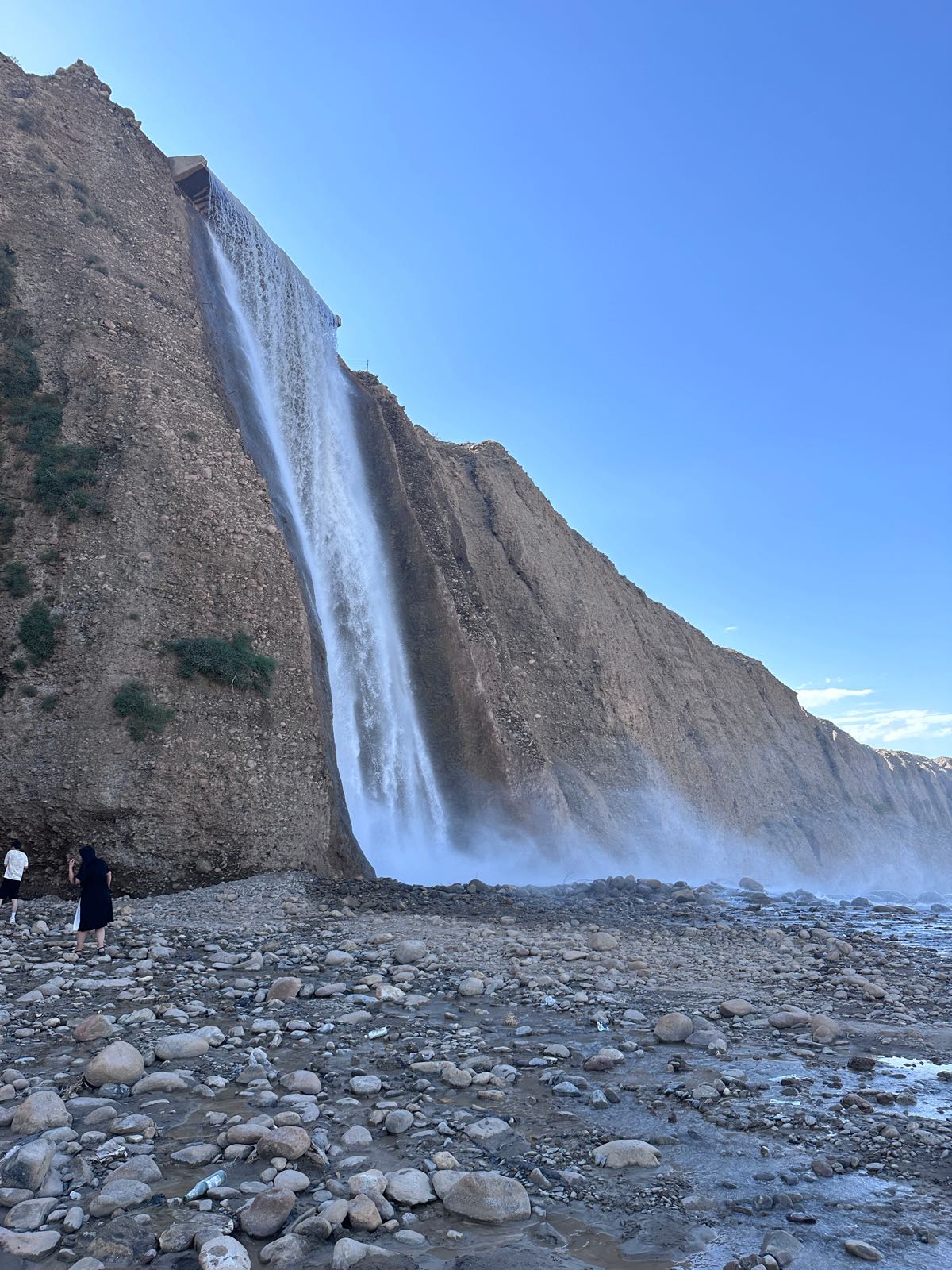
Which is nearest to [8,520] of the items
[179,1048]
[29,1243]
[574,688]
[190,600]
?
[190,600]

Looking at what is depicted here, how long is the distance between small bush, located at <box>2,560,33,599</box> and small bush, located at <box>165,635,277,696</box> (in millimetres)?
2693

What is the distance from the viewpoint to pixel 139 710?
46.6 ft

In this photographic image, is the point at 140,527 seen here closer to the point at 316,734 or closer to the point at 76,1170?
the point at 316,734

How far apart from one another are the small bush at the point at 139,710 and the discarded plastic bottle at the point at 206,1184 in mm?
10978

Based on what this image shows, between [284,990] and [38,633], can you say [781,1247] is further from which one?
[38,633]

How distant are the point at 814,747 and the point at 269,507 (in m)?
46.1

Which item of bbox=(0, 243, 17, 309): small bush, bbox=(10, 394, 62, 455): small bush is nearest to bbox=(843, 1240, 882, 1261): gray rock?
bbox=(10, 394, 62, 455): small bush

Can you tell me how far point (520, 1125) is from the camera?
501cm

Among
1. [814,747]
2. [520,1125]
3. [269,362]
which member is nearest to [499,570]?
[269,362]

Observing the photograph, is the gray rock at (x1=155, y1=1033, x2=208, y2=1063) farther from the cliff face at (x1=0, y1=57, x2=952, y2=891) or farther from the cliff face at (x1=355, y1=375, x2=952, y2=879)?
the cliff face at (x1=355, y1=375, x2=952, y2=879)

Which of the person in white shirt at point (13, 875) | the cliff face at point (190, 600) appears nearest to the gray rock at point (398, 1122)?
the person in white shirt at point (13, 875)

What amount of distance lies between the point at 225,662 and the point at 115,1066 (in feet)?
35.0

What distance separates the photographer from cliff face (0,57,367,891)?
44.5 feet

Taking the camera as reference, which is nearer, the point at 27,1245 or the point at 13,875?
the point at 27,1245
